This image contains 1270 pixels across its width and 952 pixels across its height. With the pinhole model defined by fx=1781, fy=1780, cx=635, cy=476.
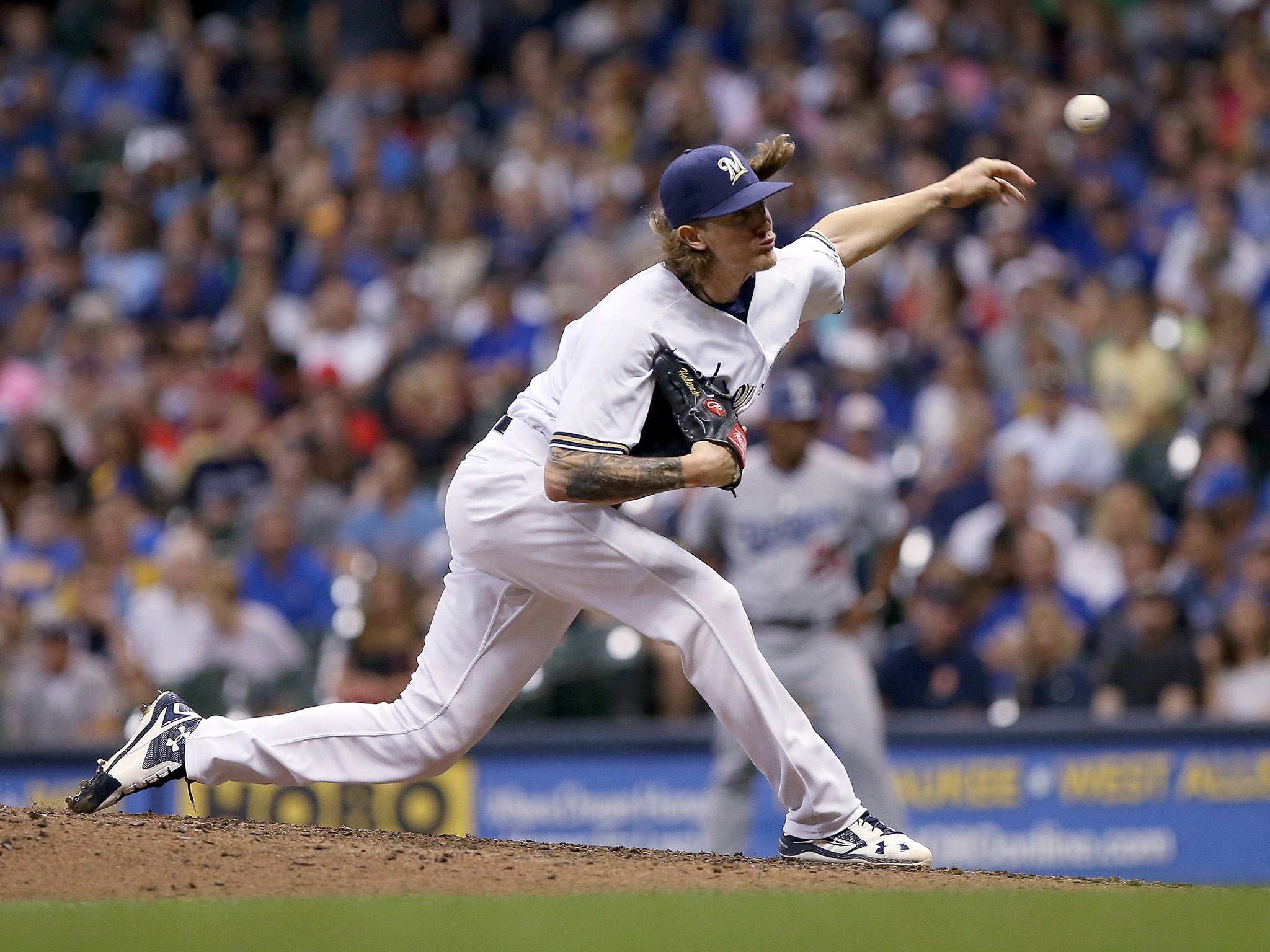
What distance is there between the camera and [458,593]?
535cm

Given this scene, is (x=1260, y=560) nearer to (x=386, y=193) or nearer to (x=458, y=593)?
(x=458, y=593)

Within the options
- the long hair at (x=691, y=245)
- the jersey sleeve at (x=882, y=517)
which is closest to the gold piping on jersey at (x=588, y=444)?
the long hair at (x=691, y=245)

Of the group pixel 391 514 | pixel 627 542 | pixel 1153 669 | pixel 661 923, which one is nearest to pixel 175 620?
pixel 391 514

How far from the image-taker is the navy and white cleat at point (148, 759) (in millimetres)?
5516

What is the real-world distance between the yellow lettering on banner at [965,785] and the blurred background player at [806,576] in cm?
84

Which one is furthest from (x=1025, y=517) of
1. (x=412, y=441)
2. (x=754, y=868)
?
(x=754, y=868)

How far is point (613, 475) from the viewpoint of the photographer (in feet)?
16.0

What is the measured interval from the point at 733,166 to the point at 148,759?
2.56 m

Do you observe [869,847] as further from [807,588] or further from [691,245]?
[807,588]

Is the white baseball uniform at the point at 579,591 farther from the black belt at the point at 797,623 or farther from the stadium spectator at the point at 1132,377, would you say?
the stadium spectator at the point at 1132,377

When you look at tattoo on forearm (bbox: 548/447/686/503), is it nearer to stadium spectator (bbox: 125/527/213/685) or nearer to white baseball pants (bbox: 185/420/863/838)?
white baseball pants (bbox: 185/420/863/838)

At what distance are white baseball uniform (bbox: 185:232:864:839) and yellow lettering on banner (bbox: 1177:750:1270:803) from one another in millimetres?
4066

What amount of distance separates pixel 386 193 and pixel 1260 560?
25.2ft

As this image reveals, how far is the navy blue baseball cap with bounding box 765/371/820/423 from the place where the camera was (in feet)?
27.1
